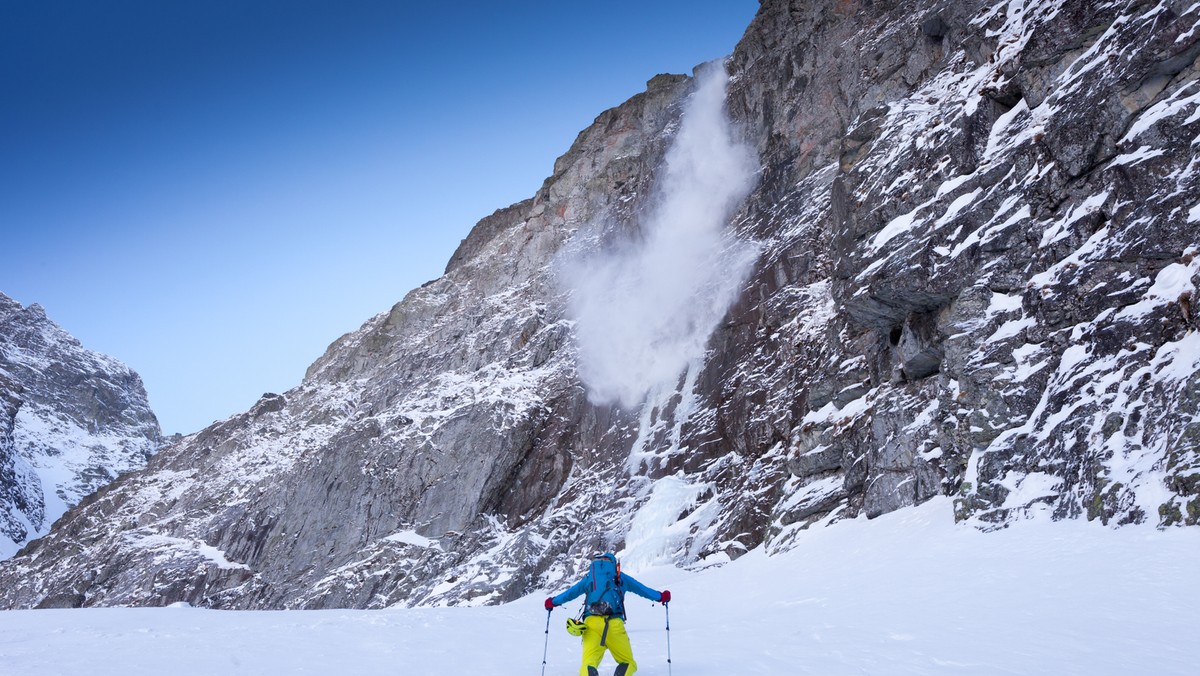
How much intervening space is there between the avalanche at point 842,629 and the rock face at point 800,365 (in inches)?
80.4

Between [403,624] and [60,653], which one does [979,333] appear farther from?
[60,653]

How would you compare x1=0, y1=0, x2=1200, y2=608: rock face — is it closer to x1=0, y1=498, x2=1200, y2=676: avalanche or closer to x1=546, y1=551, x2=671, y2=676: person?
x1=0, y1=498, x2=1200, y2=676: avalanche

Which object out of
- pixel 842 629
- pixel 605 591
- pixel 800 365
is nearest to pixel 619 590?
pixel 605 591

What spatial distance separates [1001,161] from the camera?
23141 mm

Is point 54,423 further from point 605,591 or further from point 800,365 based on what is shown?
point 605,591

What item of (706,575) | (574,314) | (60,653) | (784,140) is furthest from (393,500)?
(60,653)

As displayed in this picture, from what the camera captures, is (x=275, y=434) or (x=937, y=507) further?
(x=275, y=434)

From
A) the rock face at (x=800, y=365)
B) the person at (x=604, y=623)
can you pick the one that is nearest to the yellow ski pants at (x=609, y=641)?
the person at (x=604, y=623)

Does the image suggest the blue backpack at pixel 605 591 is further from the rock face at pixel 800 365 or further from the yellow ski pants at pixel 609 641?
the rock face at pixel 800 365

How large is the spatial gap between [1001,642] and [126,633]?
12130 millimetres

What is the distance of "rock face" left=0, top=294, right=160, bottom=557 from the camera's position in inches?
5074

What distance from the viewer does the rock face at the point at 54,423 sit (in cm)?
12888

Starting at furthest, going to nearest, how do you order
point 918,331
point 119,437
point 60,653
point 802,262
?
point 119,437 → point 802,262 → point 918,331 → point 60,653

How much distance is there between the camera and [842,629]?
10984 mm
